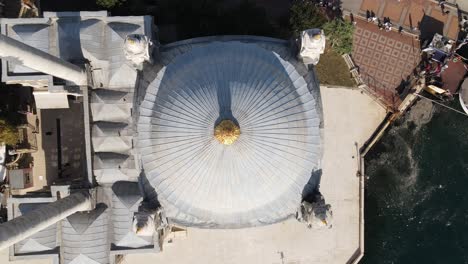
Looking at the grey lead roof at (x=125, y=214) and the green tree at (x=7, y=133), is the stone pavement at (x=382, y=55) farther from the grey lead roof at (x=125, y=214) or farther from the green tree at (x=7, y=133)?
the green tree at (x=7, y=133)

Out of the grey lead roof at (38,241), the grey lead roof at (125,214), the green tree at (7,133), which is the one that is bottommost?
the grey lead roof at (38,241)

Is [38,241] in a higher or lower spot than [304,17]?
lower

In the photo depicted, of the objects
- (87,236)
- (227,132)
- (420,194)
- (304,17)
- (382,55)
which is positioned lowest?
(87,236)

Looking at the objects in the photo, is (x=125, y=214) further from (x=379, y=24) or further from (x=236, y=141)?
(x=379, y=24)

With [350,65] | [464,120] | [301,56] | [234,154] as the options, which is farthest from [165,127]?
[464,120]

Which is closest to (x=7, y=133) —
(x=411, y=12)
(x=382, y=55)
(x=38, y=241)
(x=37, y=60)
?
(x=38, y=241)

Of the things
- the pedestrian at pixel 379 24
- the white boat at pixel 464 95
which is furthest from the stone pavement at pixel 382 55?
the white boat at pixel 464 95
